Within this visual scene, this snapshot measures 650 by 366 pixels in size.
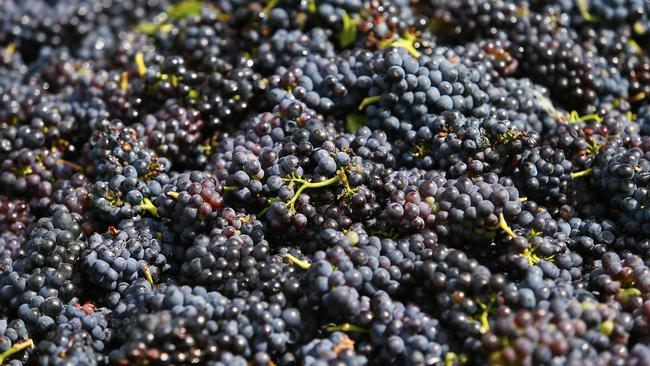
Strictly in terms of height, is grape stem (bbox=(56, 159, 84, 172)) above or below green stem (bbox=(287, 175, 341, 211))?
below

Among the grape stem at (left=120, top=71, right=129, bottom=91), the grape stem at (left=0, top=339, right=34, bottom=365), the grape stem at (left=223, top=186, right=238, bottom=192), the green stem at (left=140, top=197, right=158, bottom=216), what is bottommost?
the grape stem at (left=0, top=339, right=34, bottom=365)

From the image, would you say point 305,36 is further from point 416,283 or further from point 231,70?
point 416,283

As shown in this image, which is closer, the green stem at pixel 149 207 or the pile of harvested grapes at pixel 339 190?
the pile of harvested grapes at pixel 339 190

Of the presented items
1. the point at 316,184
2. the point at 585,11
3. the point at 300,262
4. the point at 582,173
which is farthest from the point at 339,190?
the point at 585,11

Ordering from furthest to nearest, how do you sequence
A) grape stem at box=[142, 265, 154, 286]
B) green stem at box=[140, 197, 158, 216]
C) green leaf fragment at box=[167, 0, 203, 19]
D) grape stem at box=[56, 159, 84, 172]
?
green leaf fragment at box=[167, 0, 203, 19]
grape stem at box=[56, 159, 84, 172]
green stem at box=[140, 197, 158, 216]
grape stem at box=[142, 265, 154, 286]

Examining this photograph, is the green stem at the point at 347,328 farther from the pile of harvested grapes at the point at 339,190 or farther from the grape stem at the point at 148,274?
the grape stem at the point at 148,274

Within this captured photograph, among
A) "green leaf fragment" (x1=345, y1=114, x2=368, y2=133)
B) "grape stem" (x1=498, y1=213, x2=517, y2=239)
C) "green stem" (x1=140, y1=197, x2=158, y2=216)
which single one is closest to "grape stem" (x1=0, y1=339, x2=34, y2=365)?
"green stem" (x1=140, y1=197, x2=158, y2=216)

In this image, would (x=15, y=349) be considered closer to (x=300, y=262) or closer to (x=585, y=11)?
(x=300, y=262)

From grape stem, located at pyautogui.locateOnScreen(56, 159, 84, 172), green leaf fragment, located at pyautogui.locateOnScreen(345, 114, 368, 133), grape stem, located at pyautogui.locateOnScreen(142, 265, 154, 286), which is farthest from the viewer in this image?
grape stem, located at pyautogui.locateOnScreen(56, 159, 84, 172)

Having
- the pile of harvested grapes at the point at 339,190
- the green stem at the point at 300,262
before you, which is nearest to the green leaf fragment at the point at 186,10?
the pile of harvested grapes at the point at 339,190

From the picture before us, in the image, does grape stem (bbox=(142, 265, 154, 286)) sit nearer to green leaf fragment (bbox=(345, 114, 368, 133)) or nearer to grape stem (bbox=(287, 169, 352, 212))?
grape stem (bbox=(287, 169, 352, 212))
